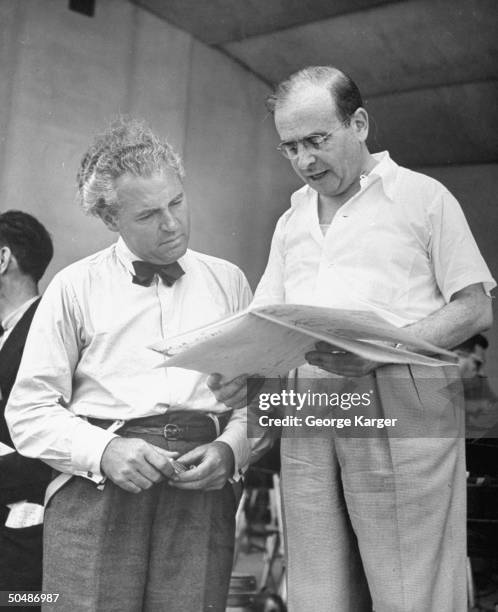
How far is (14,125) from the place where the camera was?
2.93 m

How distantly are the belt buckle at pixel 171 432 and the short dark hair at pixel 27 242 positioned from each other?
109cm

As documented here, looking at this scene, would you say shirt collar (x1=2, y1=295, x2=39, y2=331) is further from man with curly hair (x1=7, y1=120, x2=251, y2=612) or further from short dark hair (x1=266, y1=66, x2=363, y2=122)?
short dark hair (x1=266, y1=66, x2=363, y2=122)

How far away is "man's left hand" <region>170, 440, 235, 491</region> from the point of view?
1.81m

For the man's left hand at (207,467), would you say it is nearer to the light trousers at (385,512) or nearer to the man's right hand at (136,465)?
the man's right hand at (136,465)

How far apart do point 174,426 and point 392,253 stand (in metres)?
0.71

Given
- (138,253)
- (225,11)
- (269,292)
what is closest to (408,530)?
(269,292)

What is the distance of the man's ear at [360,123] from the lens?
1.82m

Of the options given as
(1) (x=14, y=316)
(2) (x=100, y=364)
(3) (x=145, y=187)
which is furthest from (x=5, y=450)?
(3) (x=145, y=187)

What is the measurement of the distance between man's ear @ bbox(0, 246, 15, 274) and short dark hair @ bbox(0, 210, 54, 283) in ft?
0.04

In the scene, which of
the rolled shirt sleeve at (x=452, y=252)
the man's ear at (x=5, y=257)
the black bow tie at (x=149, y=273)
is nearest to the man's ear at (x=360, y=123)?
the rolled shirt sleeve at (x=452, y=252)

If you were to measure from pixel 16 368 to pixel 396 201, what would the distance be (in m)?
1.36

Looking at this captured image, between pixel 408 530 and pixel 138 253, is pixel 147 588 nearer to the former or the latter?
pixel 408 530

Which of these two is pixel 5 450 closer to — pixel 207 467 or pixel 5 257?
pixel 5 257

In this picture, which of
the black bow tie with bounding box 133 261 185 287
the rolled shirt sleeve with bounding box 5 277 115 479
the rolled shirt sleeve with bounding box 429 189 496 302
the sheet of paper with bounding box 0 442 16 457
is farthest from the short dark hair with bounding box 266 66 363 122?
the sheet of paper with bounding box 0 442 16 457
